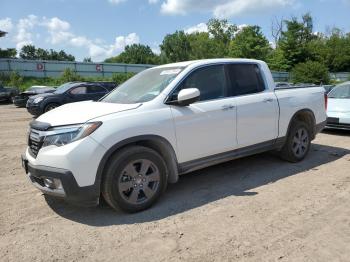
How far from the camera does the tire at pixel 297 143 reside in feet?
20.7

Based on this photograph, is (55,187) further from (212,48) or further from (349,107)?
(212,48)

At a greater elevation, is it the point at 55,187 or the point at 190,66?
the point at 190,66

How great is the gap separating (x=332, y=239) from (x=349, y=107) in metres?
6.34

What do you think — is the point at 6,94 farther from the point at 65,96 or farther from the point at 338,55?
the point at 338,55

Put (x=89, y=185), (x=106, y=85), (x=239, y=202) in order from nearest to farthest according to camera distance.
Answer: (x=89, y=185), (x=239, y=202), (x=106, y=85)

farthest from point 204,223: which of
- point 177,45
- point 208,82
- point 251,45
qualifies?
point 177,45

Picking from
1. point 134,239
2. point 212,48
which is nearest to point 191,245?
point 134,239

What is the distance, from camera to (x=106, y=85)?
16797 mm

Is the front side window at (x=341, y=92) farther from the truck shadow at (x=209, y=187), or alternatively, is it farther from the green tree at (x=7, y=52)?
A: the green tree at (x=7, y=52)

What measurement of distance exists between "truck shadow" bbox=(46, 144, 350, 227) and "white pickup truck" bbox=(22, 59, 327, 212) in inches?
8.7

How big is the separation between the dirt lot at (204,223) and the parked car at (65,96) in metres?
9.03

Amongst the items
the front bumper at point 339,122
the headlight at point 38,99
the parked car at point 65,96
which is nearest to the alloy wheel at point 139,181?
the front bumper at point 339,122

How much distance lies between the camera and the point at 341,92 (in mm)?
10164

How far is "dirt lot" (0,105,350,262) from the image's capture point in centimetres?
348
